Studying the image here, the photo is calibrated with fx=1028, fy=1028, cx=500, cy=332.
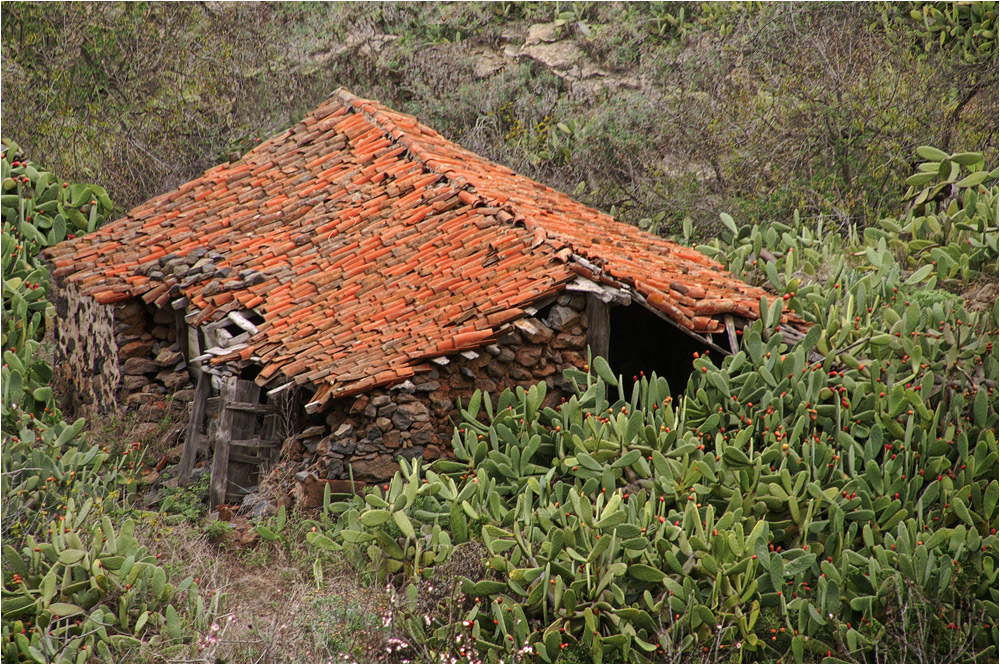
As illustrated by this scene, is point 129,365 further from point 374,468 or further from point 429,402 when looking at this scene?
point 429,402

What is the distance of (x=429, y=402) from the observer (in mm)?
8148

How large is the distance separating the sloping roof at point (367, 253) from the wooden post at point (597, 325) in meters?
0.24

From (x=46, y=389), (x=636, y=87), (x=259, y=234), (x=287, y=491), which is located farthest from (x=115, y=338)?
(x=636, y=87)

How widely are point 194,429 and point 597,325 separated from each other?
12.7 ft

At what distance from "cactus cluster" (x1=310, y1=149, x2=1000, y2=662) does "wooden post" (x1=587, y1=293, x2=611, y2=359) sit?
9.5 inches

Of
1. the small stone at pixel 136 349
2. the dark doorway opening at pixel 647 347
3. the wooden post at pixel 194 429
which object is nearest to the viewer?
the wooden post at pixel 194 429

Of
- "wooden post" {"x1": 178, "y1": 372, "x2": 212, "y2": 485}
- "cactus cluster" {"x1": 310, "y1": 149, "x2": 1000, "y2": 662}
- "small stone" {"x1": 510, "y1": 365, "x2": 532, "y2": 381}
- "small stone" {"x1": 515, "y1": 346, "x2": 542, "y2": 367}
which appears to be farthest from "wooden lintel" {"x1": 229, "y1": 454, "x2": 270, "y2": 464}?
"small stone" {"x1": 515, "y1": 346, "x2": 542, "y2": 367}

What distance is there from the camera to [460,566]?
707 cm

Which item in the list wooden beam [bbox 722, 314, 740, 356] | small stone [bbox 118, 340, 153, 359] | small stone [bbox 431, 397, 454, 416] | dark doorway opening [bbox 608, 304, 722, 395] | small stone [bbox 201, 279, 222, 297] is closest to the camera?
small stone [bbox 431, 397, 454, 416]

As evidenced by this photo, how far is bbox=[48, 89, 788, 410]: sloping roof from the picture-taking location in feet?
27.8

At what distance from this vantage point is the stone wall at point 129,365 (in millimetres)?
10492

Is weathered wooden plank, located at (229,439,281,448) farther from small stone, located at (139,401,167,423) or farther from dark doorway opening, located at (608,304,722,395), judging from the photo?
dark doorway opening, located at (608,304,722,395)

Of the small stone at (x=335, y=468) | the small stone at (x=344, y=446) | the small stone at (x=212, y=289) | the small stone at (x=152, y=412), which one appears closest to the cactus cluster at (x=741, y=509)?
the small stone at (x=335, y=468)

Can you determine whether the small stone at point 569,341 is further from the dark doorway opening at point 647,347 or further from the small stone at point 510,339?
the dark doorway opening at point 647,347
